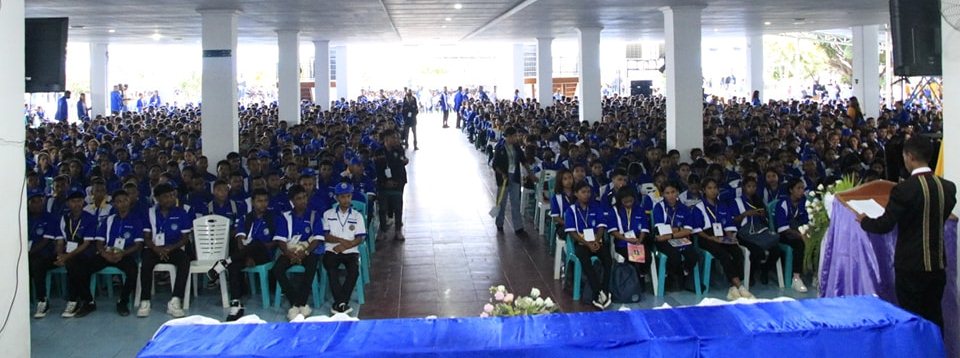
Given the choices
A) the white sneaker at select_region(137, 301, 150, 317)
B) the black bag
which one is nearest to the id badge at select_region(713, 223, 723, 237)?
the black bag

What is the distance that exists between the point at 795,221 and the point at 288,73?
14.6m

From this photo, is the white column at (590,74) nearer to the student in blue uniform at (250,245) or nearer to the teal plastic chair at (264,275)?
the student in blue uniform at (250,245)

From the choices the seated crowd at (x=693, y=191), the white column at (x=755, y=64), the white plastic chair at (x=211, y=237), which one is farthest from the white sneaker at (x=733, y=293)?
the white column at (x=755, y=64)

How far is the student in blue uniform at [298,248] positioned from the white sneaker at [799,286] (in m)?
4.38

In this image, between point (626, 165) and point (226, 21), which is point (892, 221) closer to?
point (626, 165)

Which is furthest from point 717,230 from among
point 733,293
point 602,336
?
point 602,336

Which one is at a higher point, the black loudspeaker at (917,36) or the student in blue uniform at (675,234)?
the black loudspeaker at (917,36)

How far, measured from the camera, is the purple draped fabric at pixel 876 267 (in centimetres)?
518

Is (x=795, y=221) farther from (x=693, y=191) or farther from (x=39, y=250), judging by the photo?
(x=39, y=250)

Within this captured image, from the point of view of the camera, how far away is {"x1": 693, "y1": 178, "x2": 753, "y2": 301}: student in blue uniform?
8.28 meters

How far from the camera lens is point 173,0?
43.9 feet

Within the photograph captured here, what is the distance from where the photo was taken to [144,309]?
787cm

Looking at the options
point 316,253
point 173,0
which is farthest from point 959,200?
point 173,0

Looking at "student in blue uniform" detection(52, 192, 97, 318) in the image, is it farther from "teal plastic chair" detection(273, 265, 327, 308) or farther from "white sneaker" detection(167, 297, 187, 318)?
"teal plastic chair" detection(273, 265, 327, 308)
